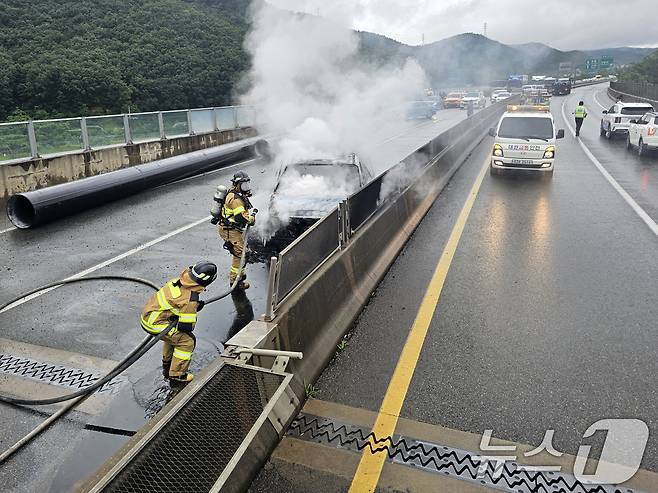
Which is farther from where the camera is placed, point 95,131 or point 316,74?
point 316,74

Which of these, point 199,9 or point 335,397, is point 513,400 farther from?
point 199,9

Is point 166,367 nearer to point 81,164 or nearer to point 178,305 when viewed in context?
point 178,305

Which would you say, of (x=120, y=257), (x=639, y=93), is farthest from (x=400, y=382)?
(x=639, y=93)

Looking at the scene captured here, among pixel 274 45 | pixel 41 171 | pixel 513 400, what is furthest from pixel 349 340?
pixel 274 45

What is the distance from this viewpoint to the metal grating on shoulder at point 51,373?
498 cm

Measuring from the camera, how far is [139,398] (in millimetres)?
4742

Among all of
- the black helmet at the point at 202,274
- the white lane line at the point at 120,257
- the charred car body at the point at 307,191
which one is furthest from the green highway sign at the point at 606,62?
the black helmet at the point at 202,274

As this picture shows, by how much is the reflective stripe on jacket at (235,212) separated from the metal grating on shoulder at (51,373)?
107 inches

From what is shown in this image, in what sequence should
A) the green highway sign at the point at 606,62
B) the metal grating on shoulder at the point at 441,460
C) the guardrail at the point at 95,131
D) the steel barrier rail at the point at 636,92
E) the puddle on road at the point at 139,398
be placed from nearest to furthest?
the metal grating on shoulder at the point at 441,460
the puddle on road at the point at 139,398
the guardrail at the point at 95,131
the steel barrier rail at the point at 636,92
the green highway sign at the point at 606,62

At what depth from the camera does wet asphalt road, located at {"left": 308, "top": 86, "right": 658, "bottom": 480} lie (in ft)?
13.7

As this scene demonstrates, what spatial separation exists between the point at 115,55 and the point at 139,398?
42.5m

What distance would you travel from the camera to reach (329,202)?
8.70m

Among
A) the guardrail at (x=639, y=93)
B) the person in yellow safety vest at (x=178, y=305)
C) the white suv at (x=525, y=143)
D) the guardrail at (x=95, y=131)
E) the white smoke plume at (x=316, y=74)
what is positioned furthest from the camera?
the guardrail at (x=639, y=93)

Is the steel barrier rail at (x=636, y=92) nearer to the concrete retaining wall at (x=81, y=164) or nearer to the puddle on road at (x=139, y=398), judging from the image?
the concrete retaining wall at (x=81, y=164)
